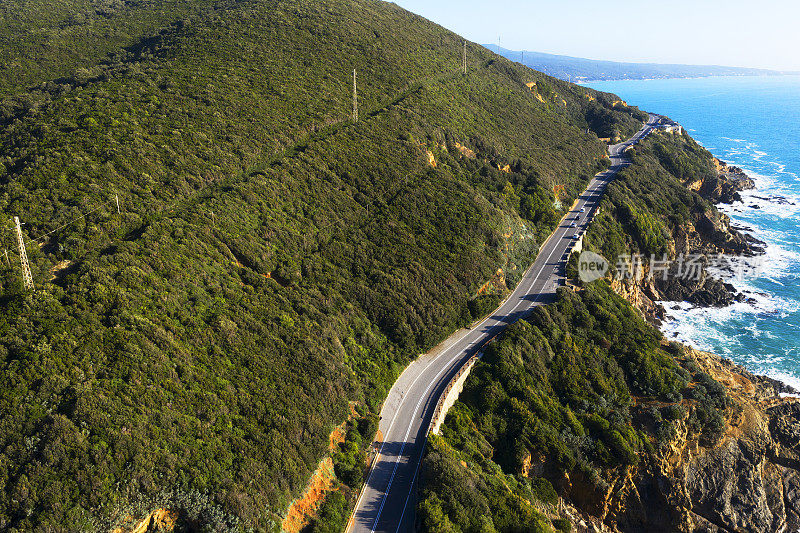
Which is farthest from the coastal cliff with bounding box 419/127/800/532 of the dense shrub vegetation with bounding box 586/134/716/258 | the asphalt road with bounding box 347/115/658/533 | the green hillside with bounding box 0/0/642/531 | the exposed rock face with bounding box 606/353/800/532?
the dense shrub vegetation with bounding box 586/134/716/258

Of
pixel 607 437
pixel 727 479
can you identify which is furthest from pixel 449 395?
pixel 727 479

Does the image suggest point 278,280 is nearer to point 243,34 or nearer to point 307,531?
point 307,531

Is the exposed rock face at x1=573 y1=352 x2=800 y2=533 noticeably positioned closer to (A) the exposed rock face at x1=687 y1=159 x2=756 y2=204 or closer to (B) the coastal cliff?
(B) the coastal cliff

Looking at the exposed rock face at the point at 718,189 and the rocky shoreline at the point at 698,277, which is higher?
the exposed rock face at the point at 718,189

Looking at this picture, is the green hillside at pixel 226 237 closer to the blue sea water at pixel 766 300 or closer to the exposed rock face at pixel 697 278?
the exposed rock face at pixel 697 278

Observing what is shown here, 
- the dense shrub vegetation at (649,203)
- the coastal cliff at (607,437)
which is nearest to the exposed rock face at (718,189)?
the dense shrub vegetation at (649,203)

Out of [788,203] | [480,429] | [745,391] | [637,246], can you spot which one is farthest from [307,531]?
[788,203]
